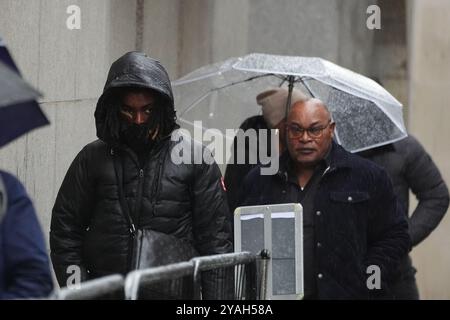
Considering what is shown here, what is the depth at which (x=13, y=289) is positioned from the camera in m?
5.02

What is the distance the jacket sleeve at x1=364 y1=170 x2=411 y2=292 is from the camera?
8359mm

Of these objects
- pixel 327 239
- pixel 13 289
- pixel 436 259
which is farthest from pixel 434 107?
pixel 13 289

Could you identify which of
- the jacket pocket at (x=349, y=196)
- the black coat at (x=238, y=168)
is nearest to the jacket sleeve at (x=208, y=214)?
the jacket pocket at (x=349, y=196)

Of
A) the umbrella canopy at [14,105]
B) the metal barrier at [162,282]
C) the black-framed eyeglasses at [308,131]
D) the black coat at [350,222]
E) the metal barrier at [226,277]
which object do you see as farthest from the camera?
the black-framed eyeglasses at [308,131]

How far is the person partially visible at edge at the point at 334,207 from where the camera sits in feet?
26.9

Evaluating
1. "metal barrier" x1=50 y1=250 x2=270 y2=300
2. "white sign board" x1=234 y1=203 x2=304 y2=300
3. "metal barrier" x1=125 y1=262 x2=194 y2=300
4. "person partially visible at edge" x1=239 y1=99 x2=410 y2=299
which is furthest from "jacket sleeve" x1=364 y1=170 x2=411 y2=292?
"metal barrier" x1=125 y1=262 x2=194 y2=300

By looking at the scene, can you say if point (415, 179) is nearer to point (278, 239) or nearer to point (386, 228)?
point (386, 228)

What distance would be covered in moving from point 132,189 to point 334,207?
1286mm

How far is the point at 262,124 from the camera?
33.4 ft

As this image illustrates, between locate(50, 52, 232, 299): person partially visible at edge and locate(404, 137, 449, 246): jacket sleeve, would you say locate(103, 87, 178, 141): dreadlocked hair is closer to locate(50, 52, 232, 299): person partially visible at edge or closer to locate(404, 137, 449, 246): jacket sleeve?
locate(50, 52, 232, 299): person partially visible at edge

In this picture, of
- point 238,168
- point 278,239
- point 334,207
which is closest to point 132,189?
point 278,239

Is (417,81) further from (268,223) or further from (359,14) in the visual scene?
(268,223)

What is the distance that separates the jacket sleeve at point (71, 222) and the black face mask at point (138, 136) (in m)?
0.26

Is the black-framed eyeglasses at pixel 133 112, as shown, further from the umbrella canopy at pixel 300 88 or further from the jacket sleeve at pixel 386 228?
the umbrella canopy at pixel 300 88
